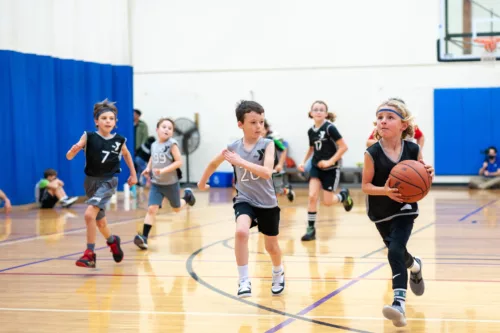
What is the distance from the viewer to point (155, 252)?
28.6ft

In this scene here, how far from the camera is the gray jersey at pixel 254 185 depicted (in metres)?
6.01

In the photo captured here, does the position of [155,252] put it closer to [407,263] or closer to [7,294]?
[7,294]

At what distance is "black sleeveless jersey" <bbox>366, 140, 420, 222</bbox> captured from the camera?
5336 millimetres

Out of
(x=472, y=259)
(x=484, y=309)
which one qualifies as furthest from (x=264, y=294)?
(x=472, y=259)

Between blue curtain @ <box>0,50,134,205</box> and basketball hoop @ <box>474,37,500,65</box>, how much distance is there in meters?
8.71

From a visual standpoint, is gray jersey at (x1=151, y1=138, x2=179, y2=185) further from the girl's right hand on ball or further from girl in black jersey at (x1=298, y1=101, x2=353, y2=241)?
the girl's right hand on ball

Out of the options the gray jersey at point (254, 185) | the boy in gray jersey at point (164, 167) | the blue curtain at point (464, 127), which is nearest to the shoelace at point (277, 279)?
the gray jersey at point (254, 185)

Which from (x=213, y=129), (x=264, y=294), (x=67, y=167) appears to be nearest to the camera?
(x=264, y=294)

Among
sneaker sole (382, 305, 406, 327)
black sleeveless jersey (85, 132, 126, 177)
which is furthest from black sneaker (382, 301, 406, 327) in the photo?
black sleeveless jersey (85, 132, 126, 177)

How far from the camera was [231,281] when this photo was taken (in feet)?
22.1

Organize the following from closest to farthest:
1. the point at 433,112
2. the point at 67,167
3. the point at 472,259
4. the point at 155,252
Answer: the point at 472,259 → the point at 155,252 → the point at 67,167 → the point at 433,112

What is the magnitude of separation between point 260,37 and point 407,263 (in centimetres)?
1628

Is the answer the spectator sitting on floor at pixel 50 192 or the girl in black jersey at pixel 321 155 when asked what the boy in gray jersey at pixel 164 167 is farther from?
the spectator sitting on floor at pixel 50 192

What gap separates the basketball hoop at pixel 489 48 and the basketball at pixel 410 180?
1417 cm
